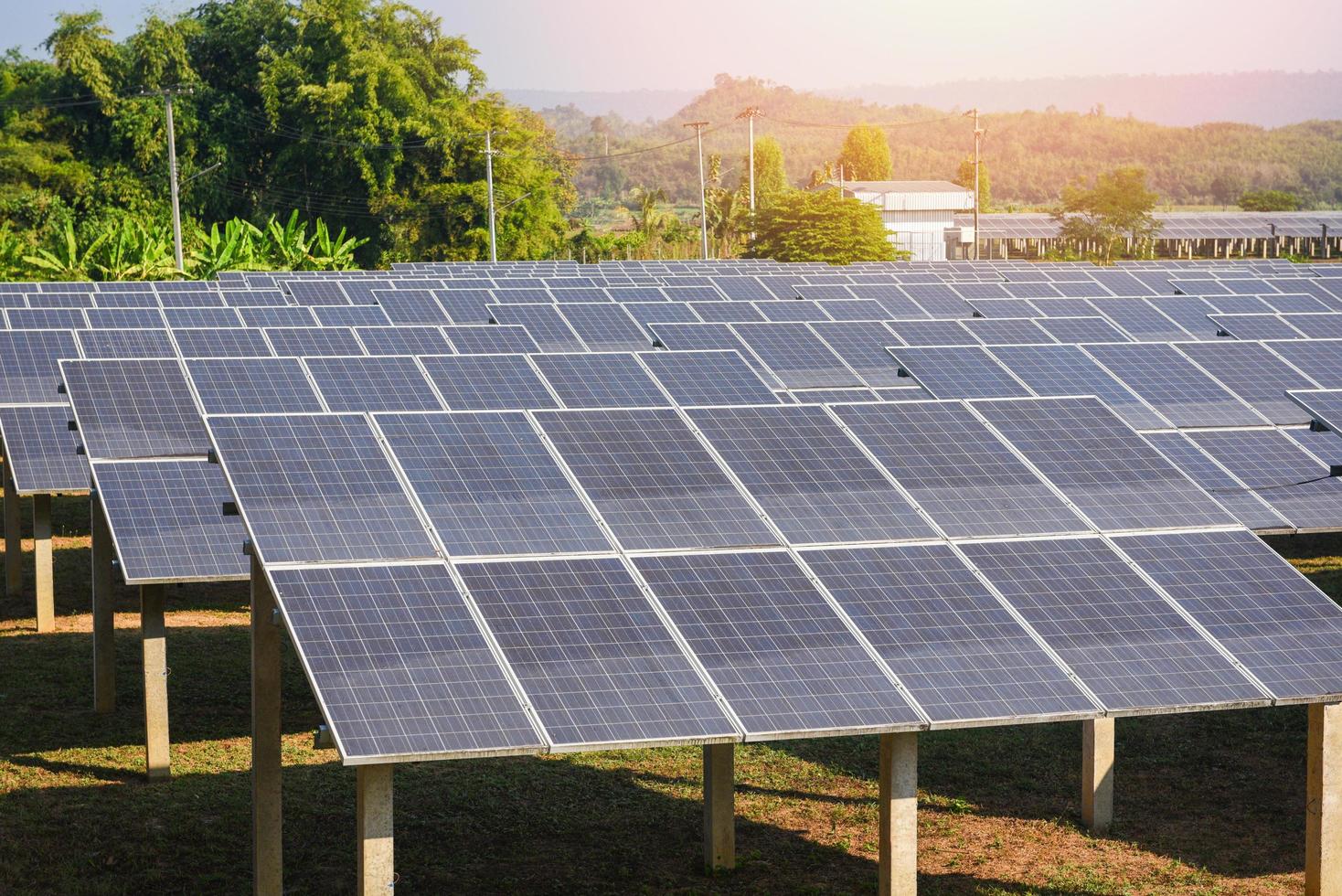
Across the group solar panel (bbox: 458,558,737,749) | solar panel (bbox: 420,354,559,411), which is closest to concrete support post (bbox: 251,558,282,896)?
solar panel (bbox: 458,558,737,749)

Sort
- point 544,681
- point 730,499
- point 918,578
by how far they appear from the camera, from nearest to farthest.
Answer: point 544,681
point 918,578
point 730,499

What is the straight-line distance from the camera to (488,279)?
43.6 metres

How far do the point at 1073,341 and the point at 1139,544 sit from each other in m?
13.4

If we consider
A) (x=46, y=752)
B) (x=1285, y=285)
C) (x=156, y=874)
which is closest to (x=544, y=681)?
(x=156, y=874)

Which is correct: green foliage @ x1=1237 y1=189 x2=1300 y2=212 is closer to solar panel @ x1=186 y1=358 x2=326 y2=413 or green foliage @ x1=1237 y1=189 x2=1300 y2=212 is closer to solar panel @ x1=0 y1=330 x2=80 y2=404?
solar panel @ x1=0 y1=330 x2=80 y2=404

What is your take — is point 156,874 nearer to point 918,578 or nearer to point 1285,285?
point 918,578

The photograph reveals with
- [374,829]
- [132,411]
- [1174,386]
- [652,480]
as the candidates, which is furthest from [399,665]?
[1174,386]

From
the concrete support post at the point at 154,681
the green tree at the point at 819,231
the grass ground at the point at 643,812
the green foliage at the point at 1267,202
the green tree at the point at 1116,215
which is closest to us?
the grass ground at the point at 643,812

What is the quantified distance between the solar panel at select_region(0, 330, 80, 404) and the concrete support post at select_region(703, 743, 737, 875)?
12.9 metres

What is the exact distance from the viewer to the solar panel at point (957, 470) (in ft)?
38.2

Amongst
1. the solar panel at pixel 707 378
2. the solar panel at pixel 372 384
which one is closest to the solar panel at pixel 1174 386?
the solar panel at pixel 707 378

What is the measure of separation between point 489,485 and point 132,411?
7087mm

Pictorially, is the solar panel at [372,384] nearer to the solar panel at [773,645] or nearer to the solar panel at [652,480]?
the solar panel at [652,480]

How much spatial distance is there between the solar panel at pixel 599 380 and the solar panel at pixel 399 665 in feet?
23.7
